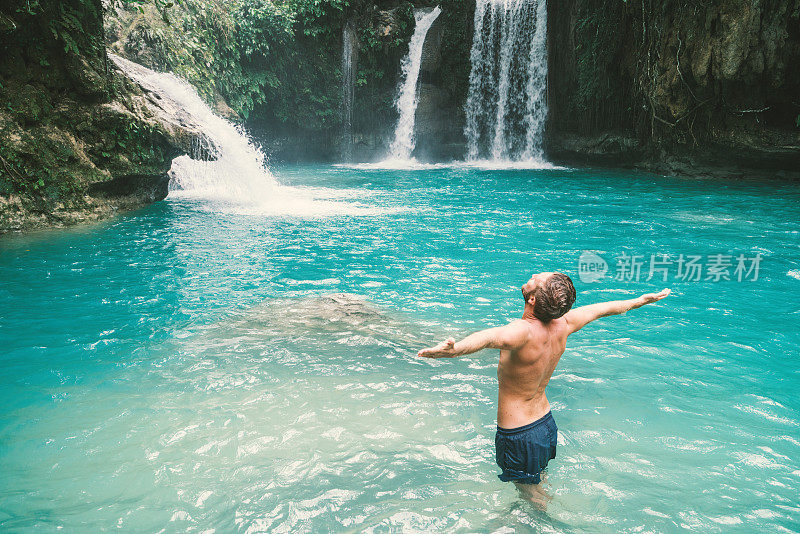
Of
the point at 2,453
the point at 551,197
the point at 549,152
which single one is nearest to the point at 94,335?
the point at 2,453

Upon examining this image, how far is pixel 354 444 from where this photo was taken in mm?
3508

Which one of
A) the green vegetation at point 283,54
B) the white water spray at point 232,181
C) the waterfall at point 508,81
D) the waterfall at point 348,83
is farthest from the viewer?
the waterfall at point 348,83

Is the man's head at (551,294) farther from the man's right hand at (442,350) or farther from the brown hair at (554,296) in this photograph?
the man's right hand at (442,350)

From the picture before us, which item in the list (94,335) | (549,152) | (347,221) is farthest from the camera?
(549,152)

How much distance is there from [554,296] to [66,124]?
10631mm

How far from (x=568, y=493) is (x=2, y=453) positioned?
11.4 feet

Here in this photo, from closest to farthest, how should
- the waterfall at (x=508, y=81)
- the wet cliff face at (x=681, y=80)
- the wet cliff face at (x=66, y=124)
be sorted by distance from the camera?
the wet cliff face at (x=66, y=124) → the wet cliff face at (x=681, y=80) → the waterfall at (x=508, y=81)

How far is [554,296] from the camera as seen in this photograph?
2605mm

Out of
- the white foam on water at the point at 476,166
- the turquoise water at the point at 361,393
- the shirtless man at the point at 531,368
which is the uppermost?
the white foam on water at the point at 476,166

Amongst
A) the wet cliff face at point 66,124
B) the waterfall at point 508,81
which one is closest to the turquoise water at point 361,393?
the wet cliff face at point 66,124

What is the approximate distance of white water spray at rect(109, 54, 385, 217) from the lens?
12.2 metres

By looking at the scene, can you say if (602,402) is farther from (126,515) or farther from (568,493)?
(126,515)

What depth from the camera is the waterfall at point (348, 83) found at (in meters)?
24.3

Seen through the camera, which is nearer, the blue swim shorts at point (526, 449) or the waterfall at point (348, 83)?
the blue swim shorts at point (526, 449)
